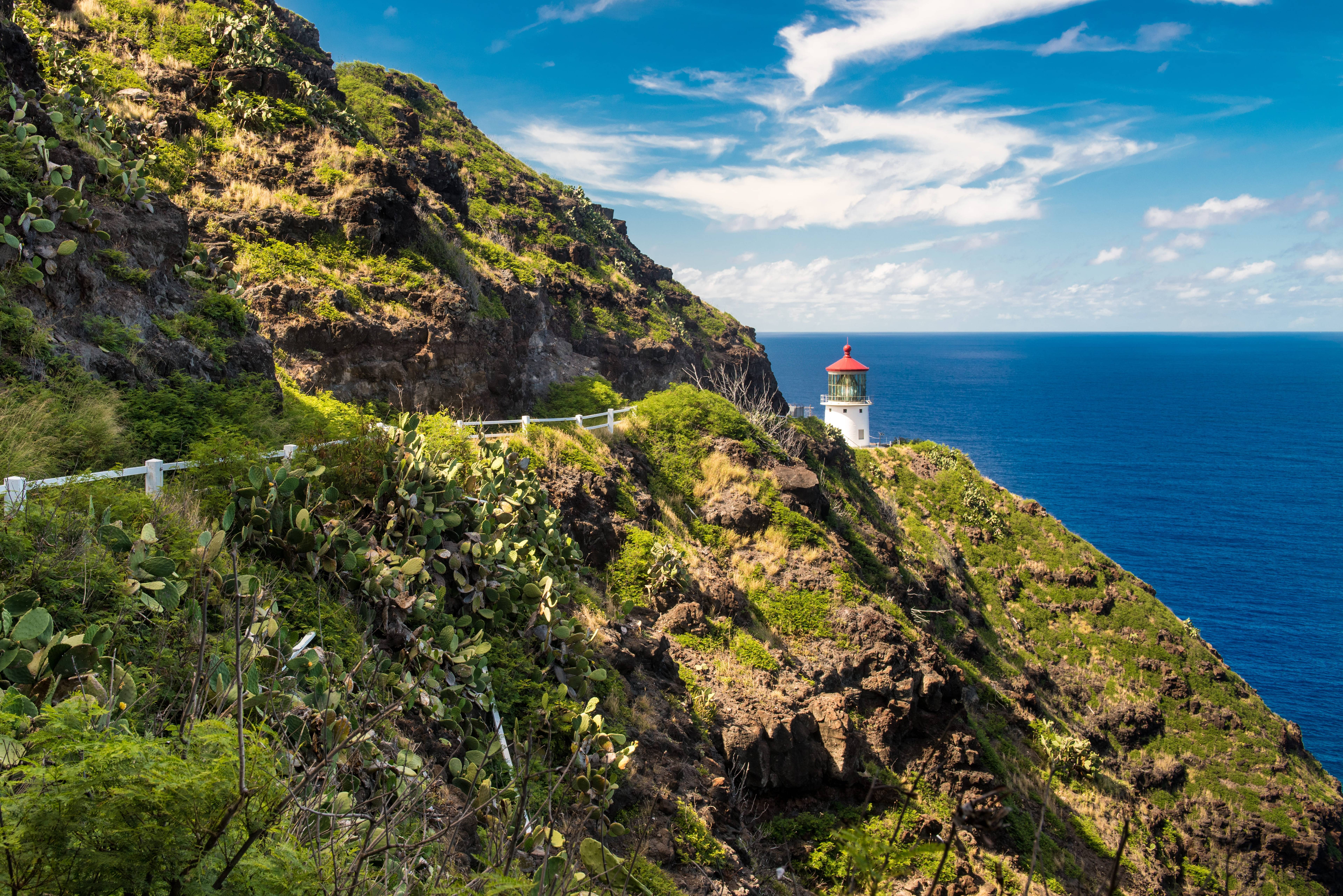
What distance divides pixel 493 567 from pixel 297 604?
9.24 ft

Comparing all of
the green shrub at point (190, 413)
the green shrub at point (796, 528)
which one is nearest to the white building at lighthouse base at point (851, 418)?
the green shrub at point (796, 528)

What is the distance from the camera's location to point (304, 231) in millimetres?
17000

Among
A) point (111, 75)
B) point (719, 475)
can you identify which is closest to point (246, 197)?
point (111, 75)

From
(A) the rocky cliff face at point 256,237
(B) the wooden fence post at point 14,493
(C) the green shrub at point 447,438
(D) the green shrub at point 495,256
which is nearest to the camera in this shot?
(B) the wooden fence post at point 14,493

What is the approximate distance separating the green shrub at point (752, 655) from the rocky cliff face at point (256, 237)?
9225mm

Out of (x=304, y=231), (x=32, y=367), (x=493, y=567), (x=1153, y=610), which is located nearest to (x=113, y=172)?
(x=32, y=367)

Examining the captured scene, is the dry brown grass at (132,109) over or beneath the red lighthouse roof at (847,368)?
over

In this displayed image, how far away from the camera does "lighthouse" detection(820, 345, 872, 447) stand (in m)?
47.2

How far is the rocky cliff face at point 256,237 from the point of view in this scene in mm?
9555

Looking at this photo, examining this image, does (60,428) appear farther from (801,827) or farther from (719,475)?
(719,475)

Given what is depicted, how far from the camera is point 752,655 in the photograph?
41.8 ft

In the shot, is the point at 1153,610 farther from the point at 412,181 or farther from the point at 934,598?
the point at 412,181

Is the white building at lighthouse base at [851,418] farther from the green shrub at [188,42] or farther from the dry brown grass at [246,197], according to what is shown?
the green shrub at [188,42]

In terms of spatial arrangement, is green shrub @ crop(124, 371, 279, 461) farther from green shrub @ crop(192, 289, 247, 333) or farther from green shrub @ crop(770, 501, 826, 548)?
green shrub @ crop(770, 501, 826, 548)
